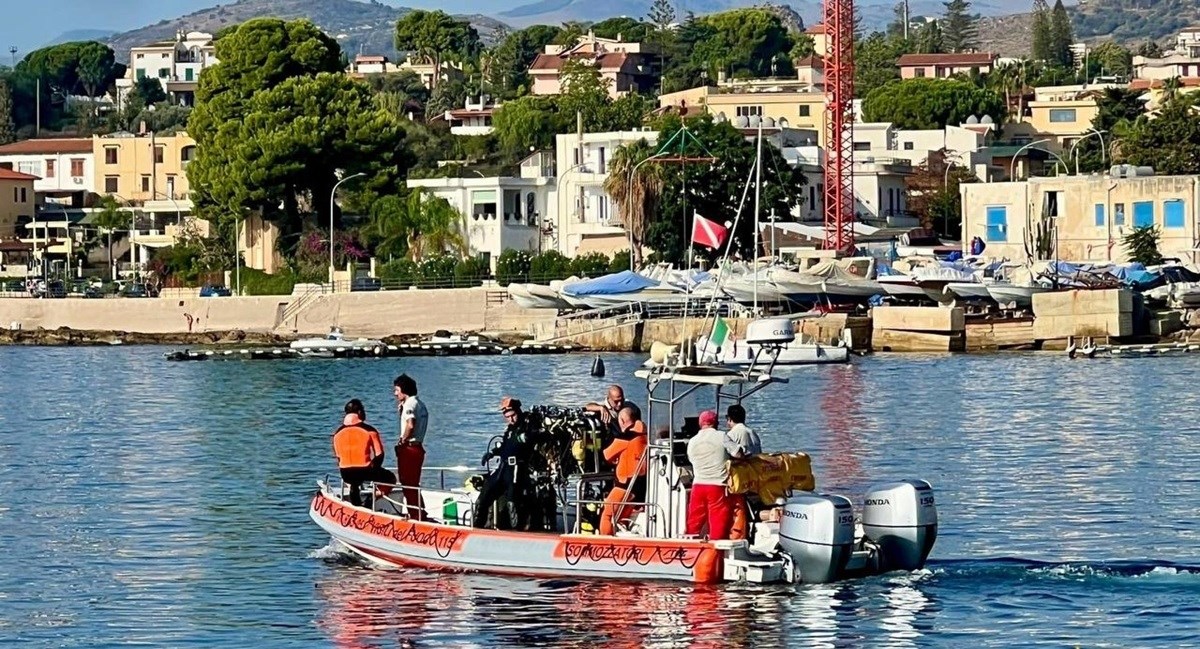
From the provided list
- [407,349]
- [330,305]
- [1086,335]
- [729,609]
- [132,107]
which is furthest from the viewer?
[132,107]

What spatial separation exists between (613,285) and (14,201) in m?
64.7

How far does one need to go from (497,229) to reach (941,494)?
7491cm

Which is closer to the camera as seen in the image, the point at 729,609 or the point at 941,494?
the point at 729,609

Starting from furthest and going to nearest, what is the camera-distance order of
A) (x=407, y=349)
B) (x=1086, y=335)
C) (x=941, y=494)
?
1. (x=407, y=349)
2. (x=1086, y=335)
3. (x=941, y=494)

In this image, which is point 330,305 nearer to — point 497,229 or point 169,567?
point 497,229

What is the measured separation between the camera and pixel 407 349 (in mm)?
90062

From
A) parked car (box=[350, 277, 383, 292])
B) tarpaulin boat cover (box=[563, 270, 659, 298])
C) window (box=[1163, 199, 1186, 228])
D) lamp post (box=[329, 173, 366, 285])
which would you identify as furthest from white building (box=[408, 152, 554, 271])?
window (box=[1163, 199, 1186, 228])

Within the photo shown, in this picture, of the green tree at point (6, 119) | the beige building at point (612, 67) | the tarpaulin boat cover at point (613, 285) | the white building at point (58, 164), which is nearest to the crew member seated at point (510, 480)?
the tarpaulin boat cover at point (613, 285)

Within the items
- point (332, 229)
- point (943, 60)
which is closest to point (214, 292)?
point (332, 229)

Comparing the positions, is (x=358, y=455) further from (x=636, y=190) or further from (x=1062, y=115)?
(x=1062, y=115)

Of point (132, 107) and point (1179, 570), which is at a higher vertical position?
point (132, 107)

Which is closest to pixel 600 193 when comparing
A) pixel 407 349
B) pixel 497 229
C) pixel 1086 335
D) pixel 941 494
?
pixel 497 229

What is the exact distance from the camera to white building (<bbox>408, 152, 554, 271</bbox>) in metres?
112

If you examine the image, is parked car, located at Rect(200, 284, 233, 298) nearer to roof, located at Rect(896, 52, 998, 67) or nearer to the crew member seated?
the crew member seated
